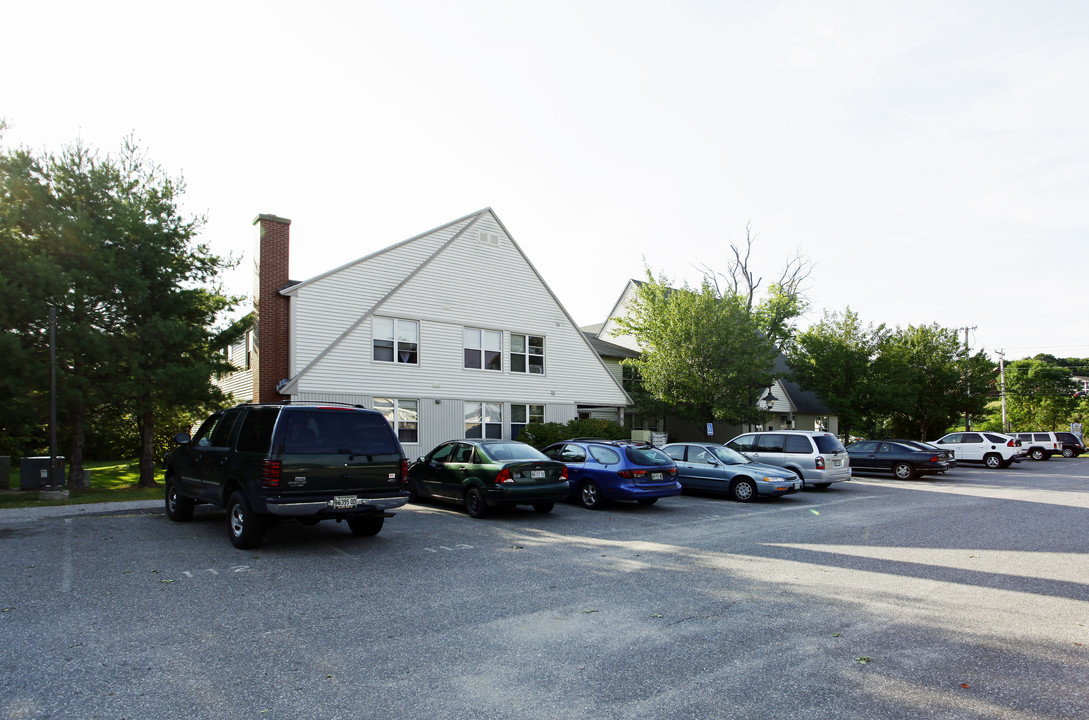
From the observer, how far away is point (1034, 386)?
2137 inches

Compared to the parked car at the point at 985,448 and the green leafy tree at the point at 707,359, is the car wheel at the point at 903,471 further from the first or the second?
the parked car at the point at 985,448

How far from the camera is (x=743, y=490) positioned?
16.3 meters

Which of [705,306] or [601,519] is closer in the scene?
[601,519]

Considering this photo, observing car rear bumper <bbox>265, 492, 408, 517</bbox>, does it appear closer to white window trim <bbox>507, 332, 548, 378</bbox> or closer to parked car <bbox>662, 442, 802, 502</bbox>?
parked car <bbox>662, 442, 802, 502</bbox>

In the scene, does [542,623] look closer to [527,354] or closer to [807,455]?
[807,455]

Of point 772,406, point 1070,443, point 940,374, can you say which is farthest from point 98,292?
point 1070,443

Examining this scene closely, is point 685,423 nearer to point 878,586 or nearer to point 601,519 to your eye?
point 601,519

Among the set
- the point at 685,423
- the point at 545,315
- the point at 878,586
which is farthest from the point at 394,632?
the point at 685,423

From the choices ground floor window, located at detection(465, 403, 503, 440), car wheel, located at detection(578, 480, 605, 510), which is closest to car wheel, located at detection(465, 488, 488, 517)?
car wheel, located at detection(578, 480, 605, 510)

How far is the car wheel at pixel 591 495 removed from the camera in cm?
1431

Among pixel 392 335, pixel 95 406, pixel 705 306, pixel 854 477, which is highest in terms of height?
pixel 705 306

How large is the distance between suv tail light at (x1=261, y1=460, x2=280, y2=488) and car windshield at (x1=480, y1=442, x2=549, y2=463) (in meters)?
4.82

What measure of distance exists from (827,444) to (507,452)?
35.2 feet

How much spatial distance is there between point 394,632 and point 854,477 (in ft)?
76.6
